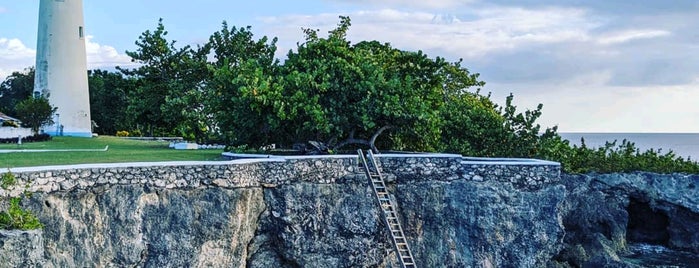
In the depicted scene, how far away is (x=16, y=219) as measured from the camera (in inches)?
698

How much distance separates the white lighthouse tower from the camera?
39.9 m

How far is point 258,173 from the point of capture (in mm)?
23000

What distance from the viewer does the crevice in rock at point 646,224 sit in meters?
35.8

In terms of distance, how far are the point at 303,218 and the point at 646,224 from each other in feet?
63.5

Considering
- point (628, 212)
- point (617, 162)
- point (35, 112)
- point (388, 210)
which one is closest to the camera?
point (388, 210)

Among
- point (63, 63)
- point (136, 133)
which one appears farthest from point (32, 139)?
point (136, 133)

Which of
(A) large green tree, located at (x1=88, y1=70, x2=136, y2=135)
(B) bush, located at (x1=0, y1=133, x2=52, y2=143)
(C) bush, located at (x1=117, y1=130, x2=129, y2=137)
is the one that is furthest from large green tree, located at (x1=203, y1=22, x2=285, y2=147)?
(A) large green tree, located at (x1=88, y1=70, x2=136, y2=135)

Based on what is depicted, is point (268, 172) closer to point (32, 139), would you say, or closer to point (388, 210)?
point (388, 210)

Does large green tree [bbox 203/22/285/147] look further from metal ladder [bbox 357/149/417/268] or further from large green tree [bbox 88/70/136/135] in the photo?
large green tree [bbox 88/70/136/135]

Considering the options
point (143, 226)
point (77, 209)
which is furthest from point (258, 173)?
point (77, 209)

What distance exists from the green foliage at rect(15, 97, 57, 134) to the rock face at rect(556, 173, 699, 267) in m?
23.4

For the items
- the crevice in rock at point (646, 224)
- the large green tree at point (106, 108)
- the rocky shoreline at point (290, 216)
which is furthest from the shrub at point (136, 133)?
the rocky shoreline at point (290, 216)

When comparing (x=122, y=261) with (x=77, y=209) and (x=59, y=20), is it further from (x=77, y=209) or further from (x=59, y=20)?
(x=59, y=20)

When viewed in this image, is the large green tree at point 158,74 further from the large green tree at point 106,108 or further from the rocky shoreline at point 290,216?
the large green tree at point 106,108
